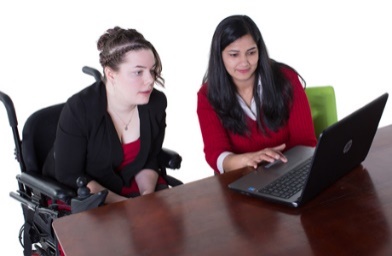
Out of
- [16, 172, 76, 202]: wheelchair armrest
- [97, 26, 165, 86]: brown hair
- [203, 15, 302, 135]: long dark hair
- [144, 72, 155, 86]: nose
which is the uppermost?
[97, 26, 165, 86]: brown hair

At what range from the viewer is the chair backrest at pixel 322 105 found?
228cm

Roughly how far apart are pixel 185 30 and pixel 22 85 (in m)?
1.12

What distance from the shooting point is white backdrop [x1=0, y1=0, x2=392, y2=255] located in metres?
3.26

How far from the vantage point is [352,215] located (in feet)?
4.60

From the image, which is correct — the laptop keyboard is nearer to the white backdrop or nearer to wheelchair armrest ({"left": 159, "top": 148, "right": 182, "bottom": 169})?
wheelchair armrest ({"left": 159, "top": 148, "right": 182, "bottom": 169})

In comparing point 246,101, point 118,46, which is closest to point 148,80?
point 118,46

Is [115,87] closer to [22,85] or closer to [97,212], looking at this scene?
[97,212]

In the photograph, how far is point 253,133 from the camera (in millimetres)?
2184

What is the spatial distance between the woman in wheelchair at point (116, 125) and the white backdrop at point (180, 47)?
3.89 feet

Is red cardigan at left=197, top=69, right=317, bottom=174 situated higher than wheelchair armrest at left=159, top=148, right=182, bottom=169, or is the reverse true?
red cardigan at left=197, top=69, right=317, bottom=174

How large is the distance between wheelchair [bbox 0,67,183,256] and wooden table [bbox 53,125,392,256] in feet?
1.46

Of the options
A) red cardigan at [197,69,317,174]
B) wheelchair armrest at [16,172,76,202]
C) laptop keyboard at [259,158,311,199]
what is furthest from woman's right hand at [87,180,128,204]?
laptop keyboard at [259,158,311,199]

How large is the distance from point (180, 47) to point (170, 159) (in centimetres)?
158

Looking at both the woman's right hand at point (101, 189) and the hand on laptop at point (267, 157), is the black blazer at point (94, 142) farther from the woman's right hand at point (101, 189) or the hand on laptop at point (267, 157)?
the hand on laptop at point (267, 157)
